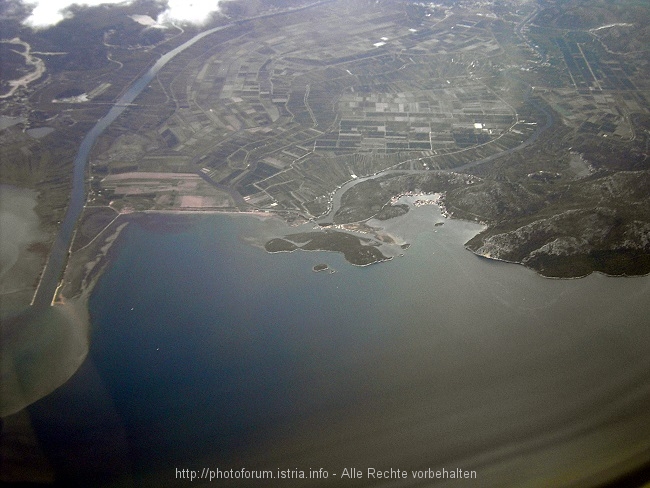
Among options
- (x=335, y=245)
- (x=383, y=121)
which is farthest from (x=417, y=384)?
(x=383, y=121)

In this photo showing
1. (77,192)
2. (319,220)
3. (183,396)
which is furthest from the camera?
(77,192)

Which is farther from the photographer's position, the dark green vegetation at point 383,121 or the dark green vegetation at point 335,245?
the dark green vegetation at point 383,121

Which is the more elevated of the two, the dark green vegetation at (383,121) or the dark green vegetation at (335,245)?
the dark green vegetation at (383,121)

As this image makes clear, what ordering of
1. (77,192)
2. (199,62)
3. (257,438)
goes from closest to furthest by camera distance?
1. (257,438)
2. (77,192)
3. (199,62)

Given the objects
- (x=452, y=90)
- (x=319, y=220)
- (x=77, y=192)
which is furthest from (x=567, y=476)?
(x=452, y=90)

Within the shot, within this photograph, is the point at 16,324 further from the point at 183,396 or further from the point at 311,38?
the point at 311,38
